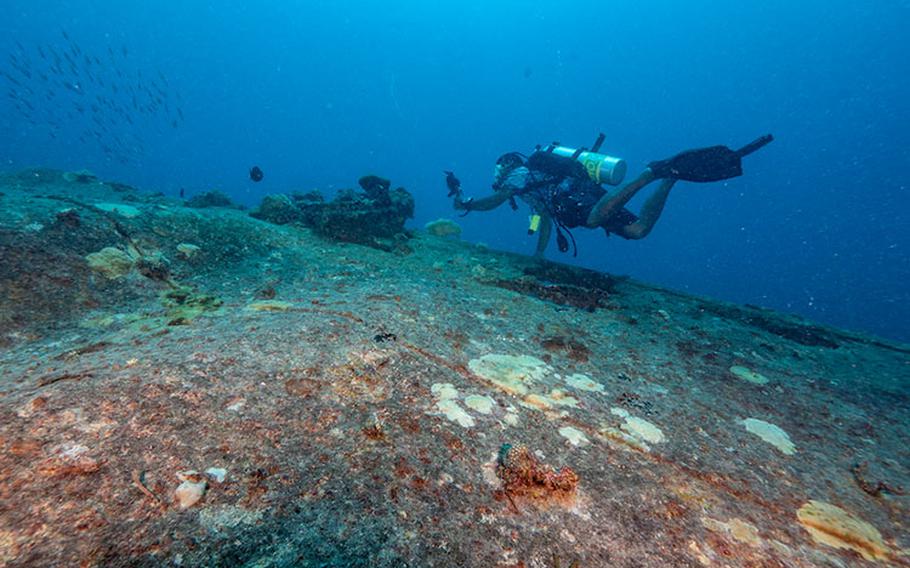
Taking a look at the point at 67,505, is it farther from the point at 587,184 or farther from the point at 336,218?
the point at 587,184

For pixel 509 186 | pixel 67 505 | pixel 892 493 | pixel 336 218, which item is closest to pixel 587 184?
pixel 509 186

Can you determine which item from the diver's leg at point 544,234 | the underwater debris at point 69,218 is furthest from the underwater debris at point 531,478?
the diver's leg at point 544,234

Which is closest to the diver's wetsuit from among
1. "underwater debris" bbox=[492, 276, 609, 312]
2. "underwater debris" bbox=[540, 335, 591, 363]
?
"underwater debris" bbox=[492, 276, 609, 312]

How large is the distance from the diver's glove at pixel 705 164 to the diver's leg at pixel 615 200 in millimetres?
314

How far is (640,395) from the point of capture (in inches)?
145

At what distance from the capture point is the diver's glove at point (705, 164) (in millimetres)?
7336

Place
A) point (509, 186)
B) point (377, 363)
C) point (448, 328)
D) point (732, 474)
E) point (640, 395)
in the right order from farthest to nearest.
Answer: point (509, 186)
point (448, 328)
point (640, 395)
point (377, 363)
point (732, 474)

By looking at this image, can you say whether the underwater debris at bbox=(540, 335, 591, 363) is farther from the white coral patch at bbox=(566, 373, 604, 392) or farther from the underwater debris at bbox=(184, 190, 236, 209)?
the underwater debris at bbox=(184, 190, 236, 209)

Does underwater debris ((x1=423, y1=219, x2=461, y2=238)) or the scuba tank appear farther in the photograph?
underwater debris ((x1=423, y1=219, x2=461, y2=238))

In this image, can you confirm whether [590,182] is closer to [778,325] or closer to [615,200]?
[615,200]

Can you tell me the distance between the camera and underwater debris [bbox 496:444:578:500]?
88.8 inches

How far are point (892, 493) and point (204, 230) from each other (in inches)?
324

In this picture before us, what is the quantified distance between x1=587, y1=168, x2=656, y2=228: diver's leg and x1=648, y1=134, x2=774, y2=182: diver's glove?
314 mm

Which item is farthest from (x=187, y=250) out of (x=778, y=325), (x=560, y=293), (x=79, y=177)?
(x=79, y=177)
